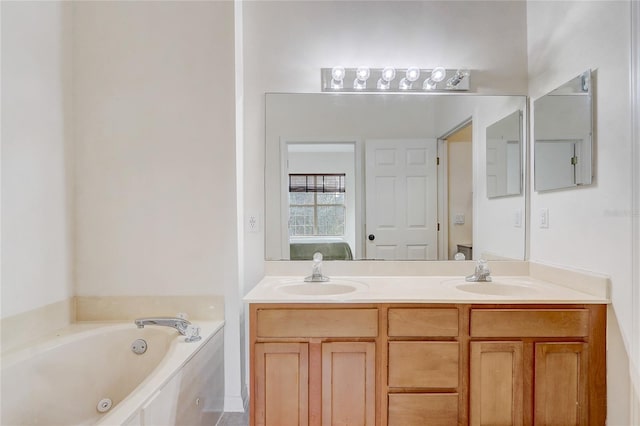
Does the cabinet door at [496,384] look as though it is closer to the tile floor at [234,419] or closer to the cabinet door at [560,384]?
the cabinet door at [560,384]

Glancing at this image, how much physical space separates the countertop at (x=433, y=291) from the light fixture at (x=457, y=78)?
118cm

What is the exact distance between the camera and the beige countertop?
1.50 m

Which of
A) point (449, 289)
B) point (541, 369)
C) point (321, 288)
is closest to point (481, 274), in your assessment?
point (449, 289)

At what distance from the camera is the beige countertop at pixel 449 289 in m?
1.50

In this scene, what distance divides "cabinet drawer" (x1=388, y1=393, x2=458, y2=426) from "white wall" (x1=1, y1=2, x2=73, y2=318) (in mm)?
1794

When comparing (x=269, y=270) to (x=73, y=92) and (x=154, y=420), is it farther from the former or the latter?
(x=73, y=92)

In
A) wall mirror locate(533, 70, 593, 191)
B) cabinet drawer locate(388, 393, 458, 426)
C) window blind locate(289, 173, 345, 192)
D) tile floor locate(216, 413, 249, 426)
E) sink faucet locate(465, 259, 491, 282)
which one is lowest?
tile floor locate(216, 413, 249, 426)

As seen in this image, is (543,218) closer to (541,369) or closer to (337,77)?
(541,369)

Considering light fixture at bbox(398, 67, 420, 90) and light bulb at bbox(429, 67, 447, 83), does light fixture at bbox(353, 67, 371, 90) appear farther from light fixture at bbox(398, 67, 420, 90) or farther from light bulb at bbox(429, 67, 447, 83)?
light bulb at bbox(429, 67, 447, 83)

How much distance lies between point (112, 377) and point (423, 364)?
150 cm

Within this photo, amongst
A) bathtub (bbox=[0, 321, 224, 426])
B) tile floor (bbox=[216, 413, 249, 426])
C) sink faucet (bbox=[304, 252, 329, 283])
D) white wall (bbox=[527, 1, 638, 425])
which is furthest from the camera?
sink faucet (bbox=[304, 252, 329, 283])

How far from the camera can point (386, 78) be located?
1.96 metres

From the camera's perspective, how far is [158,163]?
1.85 m

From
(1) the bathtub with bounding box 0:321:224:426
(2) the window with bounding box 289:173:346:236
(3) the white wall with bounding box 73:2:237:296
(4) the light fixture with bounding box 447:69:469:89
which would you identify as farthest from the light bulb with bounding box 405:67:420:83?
(1) the bathtub with bounding box 0:321:224:426
